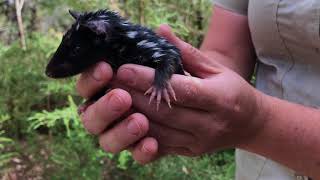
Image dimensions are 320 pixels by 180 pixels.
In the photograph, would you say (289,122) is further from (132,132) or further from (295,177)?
(132,132)

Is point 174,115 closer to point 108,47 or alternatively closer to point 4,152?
point 108,47

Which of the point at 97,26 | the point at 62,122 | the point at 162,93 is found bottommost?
the point at 62,122

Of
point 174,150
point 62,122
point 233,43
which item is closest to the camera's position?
point 174,150

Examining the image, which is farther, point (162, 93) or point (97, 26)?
point (97, 26)

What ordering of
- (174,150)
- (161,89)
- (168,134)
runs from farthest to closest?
(174,150) → (168,134) → (161,89)

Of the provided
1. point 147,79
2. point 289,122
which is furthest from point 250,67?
point 147,79

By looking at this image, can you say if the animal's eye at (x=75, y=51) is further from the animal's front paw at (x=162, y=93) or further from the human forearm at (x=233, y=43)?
the human forearm at (x=233, y=43)

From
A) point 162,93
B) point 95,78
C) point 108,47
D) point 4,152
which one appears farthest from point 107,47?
point 4,152
